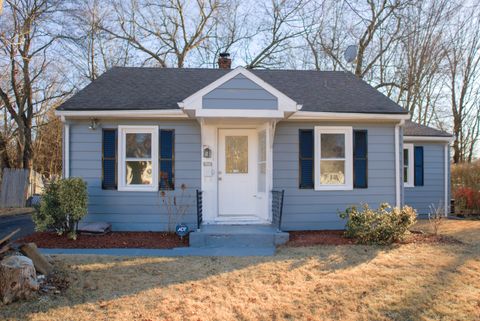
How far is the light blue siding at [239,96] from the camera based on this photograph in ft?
23.1

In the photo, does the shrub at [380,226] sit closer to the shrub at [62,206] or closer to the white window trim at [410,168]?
the white window trim at [410,168]

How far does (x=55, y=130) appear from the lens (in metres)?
21.7

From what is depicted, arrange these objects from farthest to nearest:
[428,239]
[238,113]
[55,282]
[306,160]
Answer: [306,160]
[428,239]
[238,113]
[55,282]

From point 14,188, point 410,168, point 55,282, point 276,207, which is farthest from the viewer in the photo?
point 14,188

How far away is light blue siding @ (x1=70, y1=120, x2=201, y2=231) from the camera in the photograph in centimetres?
803

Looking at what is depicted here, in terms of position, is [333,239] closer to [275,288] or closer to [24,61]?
[275,288]

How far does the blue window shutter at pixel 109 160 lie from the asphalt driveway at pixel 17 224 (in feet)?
8.23

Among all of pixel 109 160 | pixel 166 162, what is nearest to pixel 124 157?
pixel 109 160

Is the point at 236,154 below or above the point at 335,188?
above

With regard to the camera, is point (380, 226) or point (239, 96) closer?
point (380, 226)

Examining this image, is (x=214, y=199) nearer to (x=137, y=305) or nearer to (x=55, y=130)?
(x=137, y=305)

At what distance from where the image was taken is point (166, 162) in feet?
26.6

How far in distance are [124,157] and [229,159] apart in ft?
7.42

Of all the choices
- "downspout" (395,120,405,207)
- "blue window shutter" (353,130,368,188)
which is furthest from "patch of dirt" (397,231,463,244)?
"blue window shutter" (353,130,368,188)
